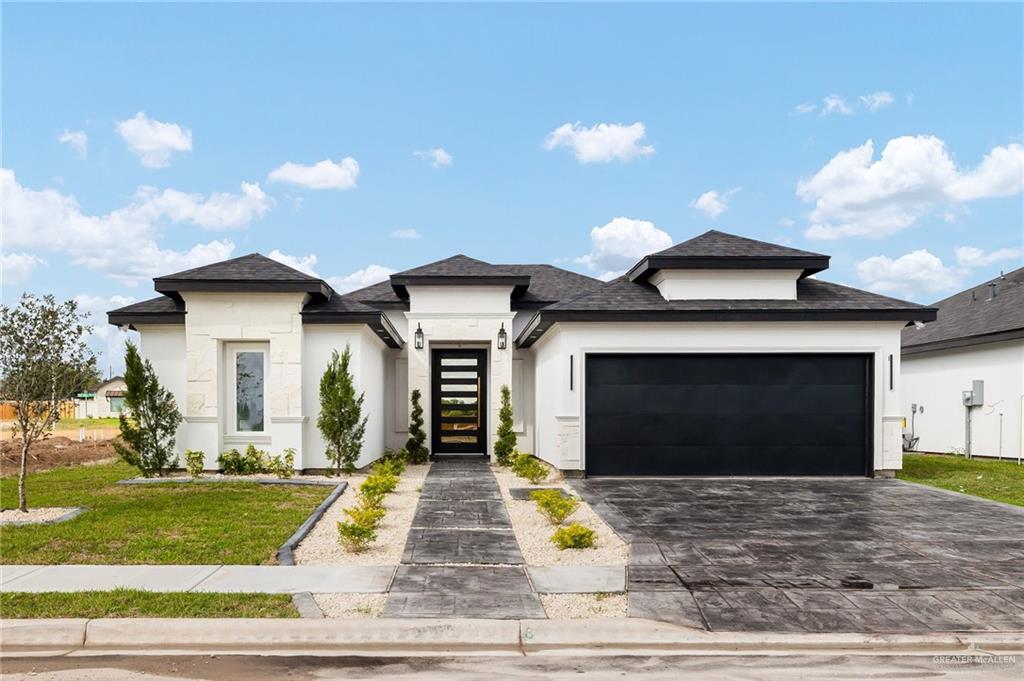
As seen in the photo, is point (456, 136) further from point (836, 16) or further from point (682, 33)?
point (836, 16)

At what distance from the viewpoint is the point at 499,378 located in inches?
685

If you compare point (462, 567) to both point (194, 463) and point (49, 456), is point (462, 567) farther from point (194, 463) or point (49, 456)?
point (49, 456)

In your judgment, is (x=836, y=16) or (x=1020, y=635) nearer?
(x=1020, y=635)

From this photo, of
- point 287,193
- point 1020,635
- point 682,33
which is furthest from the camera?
point 287,193

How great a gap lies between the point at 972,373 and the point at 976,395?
821 millimetres

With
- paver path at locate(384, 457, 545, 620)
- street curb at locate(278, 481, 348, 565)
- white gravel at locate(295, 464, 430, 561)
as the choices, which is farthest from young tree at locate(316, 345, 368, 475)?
paver path at locate(384, 457, 545, 620)

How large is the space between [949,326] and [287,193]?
2053cm

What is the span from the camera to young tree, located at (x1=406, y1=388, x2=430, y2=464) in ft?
55.6

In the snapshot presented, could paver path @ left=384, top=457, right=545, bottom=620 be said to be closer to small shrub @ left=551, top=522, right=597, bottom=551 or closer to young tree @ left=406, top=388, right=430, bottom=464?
small shrub @ left=551, top=522, right=597, bottom=551

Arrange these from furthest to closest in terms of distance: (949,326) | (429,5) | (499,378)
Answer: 1. (949,326)
2. (499,378)
3. (429,5)

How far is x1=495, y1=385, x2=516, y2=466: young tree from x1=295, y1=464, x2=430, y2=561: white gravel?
16.4ft

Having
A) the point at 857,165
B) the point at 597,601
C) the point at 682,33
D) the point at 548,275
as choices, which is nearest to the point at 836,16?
the point at 682,33

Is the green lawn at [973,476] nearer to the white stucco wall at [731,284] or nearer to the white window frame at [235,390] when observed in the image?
the white stucco wall at [731,284]

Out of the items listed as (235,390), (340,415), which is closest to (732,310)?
(340,415)
